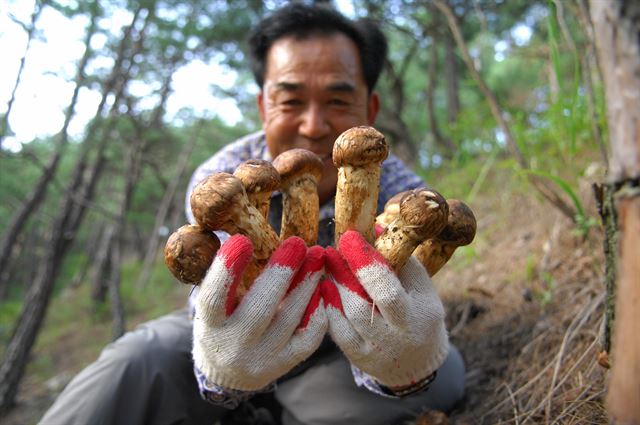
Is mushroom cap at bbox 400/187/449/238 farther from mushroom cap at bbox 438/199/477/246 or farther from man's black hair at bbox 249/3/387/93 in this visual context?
man's black hair at bbox 249/3/387/93

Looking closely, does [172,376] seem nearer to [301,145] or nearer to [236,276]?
[236,276]

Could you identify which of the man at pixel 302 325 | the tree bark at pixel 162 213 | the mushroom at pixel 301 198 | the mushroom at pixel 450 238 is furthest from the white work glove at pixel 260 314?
the tree bark at pixel 162 213

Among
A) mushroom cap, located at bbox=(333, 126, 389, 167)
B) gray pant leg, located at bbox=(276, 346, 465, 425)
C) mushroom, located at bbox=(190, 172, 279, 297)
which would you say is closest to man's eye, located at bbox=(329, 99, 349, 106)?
mushroom cap, located at bbox=(333, 126, 389, 167)

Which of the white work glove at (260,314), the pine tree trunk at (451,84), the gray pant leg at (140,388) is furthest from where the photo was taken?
the pine tree trunk at (451,84)

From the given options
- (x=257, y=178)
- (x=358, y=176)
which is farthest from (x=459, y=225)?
(x=257, y=178)

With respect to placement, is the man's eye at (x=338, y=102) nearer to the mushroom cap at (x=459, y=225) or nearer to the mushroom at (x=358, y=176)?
the mushroom at (x=358, y=176)
